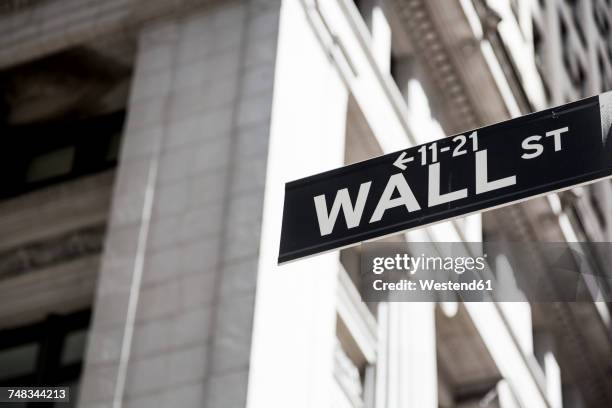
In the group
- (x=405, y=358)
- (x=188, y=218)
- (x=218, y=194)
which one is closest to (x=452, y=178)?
(x=218, y=194)

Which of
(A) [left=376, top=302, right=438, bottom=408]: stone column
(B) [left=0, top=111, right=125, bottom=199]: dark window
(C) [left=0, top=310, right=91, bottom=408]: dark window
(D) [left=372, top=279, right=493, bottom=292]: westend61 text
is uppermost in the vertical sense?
(B) [left=0, top=111, right=125, bottom=199]: dark window

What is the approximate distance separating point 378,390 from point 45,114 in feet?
21.6

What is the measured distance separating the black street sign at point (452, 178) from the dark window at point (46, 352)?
310 inches

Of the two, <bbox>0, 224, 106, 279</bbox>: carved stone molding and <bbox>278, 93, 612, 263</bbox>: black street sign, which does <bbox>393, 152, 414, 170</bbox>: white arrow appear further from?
<bbox>0, 224, 106, 279</bbox>: carved stone molding

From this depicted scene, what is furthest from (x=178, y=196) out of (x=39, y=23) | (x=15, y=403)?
(x=39, y=23)

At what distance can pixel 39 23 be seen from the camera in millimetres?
17594

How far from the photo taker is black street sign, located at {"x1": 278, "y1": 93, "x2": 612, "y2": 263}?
24.1ft

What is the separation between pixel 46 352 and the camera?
50.6 feet

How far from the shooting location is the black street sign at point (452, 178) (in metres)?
7.33

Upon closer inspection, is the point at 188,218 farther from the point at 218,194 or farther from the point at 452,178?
the point at 452,178

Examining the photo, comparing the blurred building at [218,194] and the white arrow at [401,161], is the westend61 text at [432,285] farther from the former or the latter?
the blurred building at [218,194]

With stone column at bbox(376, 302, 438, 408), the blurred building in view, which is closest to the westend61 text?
the blurred building

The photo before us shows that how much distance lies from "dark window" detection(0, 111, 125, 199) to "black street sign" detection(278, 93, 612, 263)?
9.61 meters

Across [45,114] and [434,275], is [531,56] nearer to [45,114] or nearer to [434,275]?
[45,114]
